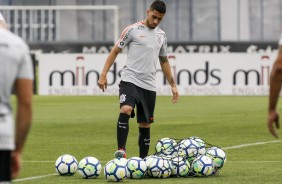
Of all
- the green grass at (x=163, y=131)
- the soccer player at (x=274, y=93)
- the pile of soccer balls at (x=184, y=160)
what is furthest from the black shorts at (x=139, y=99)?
the soccer player at (x=274, y=93)

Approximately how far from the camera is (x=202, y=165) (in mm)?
12094

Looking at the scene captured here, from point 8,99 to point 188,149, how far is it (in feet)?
22.3

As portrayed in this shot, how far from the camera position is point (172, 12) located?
62.0m

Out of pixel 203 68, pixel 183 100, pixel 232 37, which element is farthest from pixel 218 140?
pixel 232 37

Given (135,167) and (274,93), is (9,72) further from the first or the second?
(135,167)

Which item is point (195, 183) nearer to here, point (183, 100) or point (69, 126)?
point (69, 126)

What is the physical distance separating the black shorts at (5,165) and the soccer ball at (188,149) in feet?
22.2

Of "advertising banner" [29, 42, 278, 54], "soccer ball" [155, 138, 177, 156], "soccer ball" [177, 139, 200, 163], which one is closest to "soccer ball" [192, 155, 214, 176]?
"soccer ball" [177, 139, 200, 163]

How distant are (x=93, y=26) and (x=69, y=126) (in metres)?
39.6

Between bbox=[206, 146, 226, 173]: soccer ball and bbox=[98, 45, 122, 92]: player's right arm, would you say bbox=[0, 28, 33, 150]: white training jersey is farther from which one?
bbox=[98, 45, 122, 92]: player's right arm

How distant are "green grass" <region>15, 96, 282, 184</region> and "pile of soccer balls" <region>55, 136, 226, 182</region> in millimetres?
149

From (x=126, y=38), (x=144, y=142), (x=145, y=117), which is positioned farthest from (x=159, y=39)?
(x=144, y=142)

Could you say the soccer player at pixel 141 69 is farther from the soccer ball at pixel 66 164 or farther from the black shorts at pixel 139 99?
the soccer ball at pixel 66 164

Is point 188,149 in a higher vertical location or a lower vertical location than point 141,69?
lower
